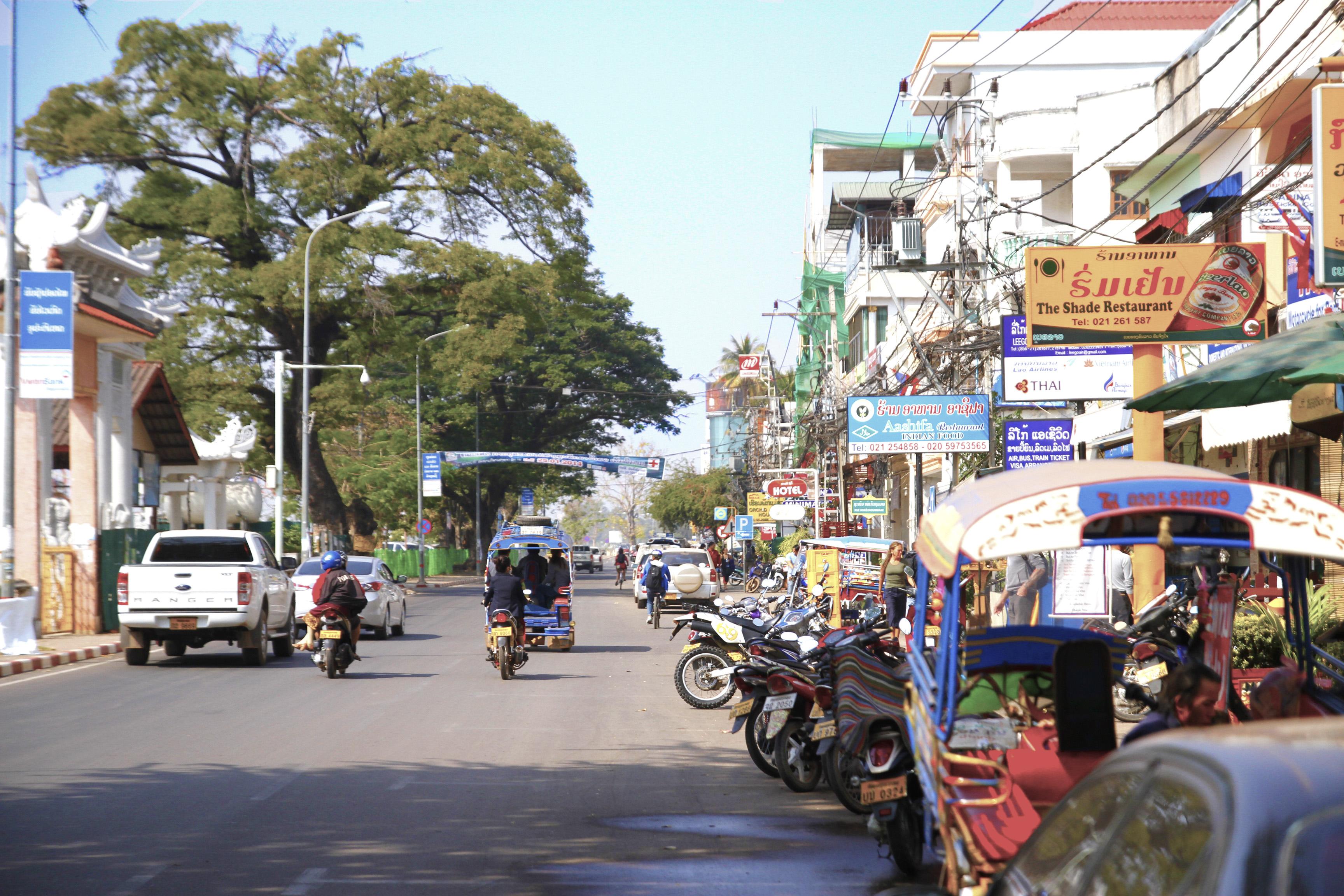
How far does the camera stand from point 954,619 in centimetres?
555

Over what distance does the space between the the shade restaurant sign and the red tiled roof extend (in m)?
29.7

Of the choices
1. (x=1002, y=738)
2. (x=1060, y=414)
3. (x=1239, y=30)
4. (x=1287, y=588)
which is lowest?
(x=1002, y=738)

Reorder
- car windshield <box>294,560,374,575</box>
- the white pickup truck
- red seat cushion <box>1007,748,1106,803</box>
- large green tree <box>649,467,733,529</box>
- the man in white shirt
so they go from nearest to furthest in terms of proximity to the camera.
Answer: red seat cushion <box>1007,748,1106,803</box>
the man in white shirt
the white pickup truck
car windshield <box>294,560,374,575</box>
large green tree <box>649,467,733,529</box>

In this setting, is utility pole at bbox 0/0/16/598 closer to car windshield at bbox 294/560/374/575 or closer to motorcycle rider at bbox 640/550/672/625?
car windshield at bbox 294/560/374/575

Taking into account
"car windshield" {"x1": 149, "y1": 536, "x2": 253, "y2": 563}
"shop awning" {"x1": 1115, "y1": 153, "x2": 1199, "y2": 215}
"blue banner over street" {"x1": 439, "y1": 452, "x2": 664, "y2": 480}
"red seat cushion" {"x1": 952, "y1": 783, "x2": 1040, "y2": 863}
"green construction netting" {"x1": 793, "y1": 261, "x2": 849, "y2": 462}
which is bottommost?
"red seat cushion" {"x1": 952, "y1": 783, "x2": 1040, "y2": 863}

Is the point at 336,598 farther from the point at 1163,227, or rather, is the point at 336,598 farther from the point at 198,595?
the point at 1163,227

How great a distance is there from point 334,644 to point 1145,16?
117 feet

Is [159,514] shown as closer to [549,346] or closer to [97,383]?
[97,383]

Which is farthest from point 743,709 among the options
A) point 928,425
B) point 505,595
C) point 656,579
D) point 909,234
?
point 909,234

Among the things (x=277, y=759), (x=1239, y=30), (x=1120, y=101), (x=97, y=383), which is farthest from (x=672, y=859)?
(x=1120, y=101)

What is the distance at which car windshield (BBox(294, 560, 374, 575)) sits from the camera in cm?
2638

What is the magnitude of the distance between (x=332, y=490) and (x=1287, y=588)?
1525 inches

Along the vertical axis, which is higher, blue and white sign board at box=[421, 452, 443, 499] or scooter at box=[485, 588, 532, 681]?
blue and white sign board at box=[421, 452, 443, 499]

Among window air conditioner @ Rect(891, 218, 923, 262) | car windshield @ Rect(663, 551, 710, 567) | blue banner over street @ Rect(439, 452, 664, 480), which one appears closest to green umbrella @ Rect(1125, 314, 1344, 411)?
car windshield @ Rect(663, 551, 710, 567)
